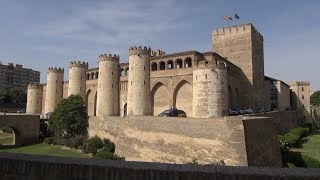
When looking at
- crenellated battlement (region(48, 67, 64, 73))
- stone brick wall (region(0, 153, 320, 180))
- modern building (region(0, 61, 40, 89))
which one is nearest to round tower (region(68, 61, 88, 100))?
crenellated battlement (region(48, 67, 64, 73))

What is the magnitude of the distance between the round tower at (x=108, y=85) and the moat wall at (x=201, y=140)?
522 inches

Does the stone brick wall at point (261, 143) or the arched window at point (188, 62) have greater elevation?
the arched window at point (188, 62)

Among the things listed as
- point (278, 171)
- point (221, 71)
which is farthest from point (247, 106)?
point (278, 171)

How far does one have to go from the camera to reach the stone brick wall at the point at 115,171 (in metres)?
4.18

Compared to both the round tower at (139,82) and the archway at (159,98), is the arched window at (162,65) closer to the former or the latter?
the archway at (159,98)

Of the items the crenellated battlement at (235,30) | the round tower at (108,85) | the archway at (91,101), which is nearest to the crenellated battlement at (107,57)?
the round tower at (108,85)

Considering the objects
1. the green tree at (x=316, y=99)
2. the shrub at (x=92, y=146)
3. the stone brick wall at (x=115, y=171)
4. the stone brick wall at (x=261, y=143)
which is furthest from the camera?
the green tree at (x=316, y=99)

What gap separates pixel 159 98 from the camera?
38.7 metres

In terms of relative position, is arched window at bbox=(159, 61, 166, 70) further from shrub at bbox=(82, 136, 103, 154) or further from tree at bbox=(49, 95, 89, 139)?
shrub at bbox=(82, 136, 103, 154)

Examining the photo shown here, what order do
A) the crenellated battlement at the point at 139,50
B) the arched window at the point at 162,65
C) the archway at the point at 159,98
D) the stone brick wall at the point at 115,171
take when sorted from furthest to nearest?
1. the arched window at the point at 162,65
2. the archway at the point at 159,98
3. the crenellated battlement at the point at 139,50
4. the stone brick wall at the point at 115,171

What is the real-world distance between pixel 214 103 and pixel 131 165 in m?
25.4

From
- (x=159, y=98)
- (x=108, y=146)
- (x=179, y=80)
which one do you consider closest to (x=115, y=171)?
(x=108, y=146)

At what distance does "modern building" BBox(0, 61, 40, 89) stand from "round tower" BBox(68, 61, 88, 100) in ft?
248

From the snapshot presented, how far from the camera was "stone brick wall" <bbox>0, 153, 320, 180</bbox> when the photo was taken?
4180mm
